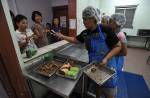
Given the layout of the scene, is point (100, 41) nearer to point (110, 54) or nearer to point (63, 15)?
point (110, 54)

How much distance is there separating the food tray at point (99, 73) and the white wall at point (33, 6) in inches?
110

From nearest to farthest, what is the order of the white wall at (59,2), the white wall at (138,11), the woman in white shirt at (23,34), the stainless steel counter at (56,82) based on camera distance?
1. the stainless steel counter at (56,82)
2. the woman in white shirt at (23,34)
3. the white wall at (59,2)
4. the white wall at (138,11)

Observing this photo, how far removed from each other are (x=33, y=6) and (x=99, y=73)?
3.31 meters

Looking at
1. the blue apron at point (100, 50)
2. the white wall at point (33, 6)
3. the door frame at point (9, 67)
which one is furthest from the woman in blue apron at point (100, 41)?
the white wall at point (33, 6)

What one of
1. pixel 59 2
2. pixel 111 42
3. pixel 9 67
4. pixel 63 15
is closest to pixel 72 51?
pixel 111 42

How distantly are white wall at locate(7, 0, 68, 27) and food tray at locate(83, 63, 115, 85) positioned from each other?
2.79 m

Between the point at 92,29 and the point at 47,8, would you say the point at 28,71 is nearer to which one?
the point at 92,29

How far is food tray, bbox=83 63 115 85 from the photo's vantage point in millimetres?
898

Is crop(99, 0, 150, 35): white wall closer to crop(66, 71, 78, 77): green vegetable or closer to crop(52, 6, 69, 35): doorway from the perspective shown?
crop(52, 6, 69, 35): doorway

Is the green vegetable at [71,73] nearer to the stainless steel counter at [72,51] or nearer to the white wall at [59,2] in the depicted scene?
the stainless steel counter at [72,51]

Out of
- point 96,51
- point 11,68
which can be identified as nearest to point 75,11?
point 96,51

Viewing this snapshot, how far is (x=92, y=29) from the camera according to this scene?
3.36 ft

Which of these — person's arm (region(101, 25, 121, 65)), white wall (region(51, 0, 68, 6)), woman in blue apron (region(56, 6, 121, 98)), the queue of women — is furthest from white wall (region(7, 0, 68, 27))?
person's arm (region(101, 25, 121, 65))

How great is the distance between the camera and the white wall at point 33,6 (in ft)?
8.94
